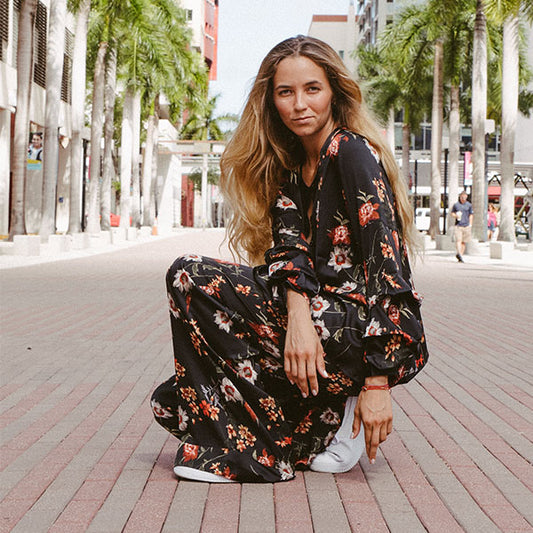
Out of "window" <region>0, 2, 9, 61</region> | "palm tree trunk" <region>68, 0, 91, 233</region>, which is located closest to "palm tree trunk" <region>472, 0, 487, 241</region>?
"palm tree trunk" <region>68, 0, 91, 233</region>

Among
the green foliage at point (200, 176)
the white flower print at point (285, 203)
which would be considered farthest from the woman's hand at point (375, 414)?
the green foliage at point (200, 176)

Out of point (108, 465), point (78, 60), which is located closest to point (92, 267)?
point (78, 60)

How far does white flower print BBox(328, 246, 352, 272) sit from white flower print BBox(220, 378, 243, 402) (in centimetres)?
58

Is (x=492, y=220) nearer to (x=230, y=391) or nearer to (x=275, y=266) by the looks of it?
(x=275, y=266)

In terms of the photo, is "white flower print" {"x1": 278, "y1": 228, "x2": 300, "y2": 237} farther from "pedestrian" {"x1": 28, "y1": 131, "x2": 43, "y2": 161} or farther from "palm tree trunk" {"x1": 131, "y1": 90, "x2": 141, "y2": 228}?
"palm tree trunk" {"x1": 131, "y1": 90, "x2": 141, "y2": 228}

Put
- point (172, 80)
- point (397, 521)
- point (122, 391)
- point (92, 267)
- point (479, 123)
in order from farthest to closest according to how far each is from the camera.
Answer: point (172, 80) → point (479, 123) → point (92, 267) → point (122, 391) → point (397, 521)

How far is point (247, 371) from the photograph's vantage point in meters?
3.58

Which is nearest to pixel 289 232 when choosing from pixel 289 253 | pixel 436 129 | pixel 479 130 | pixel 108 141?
pixel 289 253

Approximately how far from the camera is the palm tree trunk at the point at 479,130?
28.5 m

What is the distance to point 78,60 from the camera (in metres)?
30.2

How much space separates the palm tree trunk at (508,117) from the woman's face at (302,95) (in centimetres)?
2322

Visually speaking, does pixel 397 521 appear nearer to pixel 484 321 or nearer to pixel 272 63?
pixel 272 63

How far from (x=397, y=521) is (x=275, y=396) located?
771 mm

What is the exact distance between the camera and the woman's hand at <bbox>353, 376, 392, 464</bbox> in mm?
3279
